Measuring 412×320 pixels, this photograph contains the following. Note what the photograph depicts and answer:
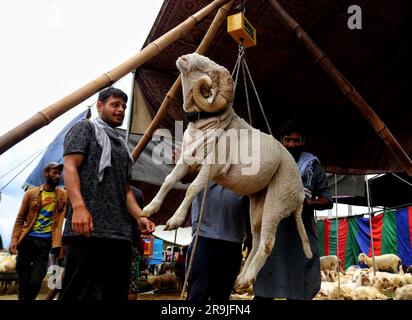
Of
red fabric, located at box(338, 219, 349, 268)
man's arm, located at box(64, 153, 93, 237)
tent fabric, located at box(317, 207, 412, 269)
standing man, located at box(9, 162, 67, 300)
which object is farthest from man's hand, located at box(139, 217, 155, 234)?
red fabric, located at box(338, 219, 349, 268)

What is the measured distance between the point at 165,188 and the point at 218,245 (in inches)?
34.0

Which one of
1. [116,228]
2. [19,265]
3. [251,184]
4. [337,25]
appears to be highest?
[337,25]

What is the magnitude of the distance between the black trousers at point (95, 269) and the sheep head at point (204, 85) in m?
0.83

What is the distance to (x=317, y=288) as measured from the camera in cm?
211

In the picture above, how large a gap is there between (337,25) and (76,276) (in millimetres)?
3260

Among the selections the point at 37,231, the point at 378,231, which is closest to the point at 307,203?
the point at 37,231

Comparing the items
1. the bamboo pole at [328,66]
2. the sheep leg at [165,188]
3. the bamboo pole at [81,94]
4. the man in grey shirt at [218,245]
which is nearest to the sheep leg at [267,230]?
the sheep leg at [165,188]

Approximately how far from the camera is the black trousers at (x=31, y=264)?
3.23m

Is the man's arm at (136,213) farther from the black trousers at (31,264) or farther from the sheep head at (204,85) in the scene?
the black trousers at (31,264)

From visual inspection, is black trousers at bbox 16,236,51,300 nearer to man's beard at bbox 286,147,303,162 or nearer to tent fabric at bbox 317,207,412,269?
man's beard at bbox 286,147,303,162

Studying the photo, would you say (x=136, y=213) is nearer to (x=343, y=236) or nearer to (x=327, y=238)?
(x=343, y=236)

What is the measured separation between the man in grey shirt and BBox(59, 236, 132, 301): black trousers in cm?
48

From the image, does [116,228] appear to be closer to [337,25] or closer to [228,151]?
[228,151]
